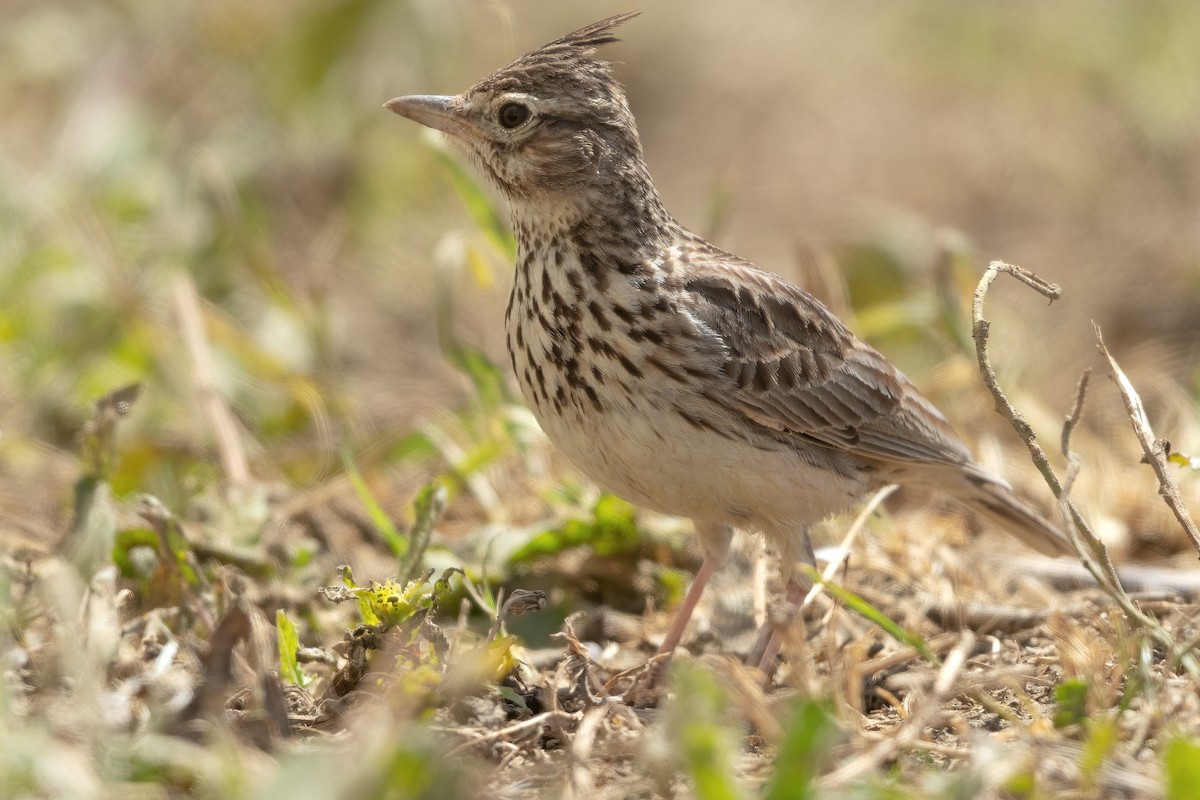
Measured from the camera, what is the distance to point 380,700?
131 inches

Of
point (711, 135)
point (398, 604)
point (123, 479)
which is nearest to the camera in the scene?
point (398, 604)

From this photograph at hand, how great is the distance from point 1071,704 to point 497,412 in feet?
8.76

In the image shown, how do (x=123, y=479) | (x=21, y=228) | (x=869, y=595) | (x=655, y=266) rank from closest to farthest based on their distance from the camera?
1. (x=655, y=266)
2. (x=869, y=595)
3. (x=123, y=479)
4. (x=21, y=228)

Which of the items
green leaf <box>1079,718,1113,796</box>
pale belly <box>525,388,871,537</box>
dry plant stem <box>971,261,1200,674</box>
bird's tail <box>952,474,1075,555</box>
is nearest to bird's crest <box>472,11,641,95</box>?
pale belly <box>525,388,871,537</box>

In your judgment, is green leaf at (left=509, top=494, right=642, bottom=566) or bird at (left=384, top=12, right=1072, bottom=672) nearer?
bird at (left=384, top=12, right=1072, bottom=672)

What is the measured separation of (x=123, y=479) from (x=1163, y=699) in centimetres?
375

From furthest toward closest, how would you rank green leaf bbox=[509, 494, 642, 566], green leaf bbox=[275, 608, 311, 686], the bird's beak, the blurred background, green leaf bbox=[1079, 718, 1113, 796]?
the blurred background, green leaf bbox=[509, 494, 642, 566], the bird's beak, green leaf bbox=[275, 608, 311, 686], green leaf bbox=[1079, 718, 1113, 796]

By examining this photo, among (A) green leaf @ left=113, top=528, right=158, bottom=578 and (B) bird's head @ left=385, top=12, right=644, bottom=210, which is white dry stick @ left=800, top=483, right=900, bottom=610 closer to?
(B) bird's head @ left=385, top=12, right=644, bottom=210

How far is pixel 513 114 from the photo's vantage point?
14.5 feet

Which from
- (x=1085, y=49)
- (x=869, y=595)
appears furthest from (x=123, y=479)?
(x=1085, y=49)

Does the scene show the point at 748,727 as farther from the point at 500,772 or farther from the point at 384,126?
the point at 384,126

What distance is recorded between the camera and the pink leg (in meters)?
4.32

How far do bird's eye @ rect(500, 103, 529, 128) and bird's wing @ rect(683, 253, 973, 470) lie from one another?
68 centimetres

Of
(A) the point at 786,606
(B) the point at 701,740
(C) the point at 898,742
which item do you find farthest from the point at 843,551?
(B) the point at 701,740
